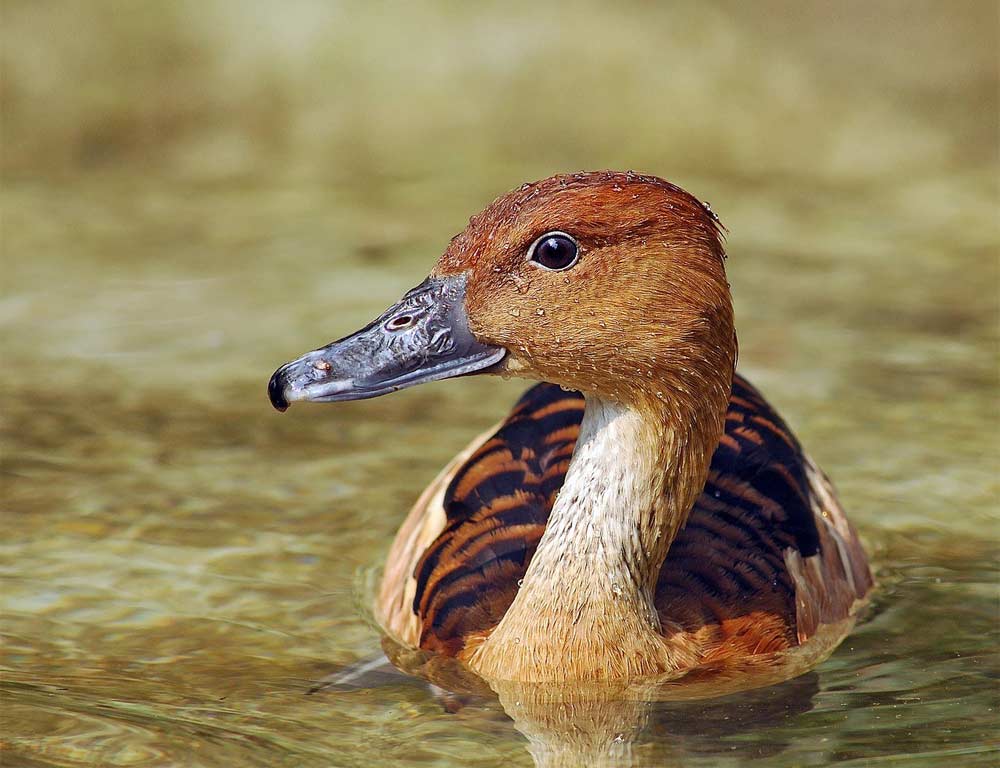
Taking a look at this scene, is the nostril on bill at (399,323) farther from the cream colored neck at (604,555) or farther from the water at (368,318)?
the water at (368,318)

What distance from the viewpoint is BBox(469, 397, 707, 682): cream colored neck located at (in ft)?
15.8

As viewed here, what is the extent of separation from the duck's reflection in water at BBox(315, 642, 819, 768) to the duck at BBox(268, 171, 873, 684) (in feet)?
0.14

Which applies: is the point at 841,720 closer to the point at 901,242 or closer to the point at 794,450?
the point at 794,450

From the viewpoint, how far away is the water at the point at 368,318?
15.9 feet

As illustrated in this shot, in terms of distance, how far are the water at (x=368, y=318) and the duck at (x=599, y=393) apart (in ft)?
0.68

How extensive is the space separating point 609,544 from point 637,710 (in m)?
0.48

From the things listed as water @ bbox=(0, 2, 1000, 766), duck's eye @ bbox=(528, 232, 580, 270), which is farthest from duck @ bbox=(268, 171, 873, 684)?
water @ bbox=(0, 2, 1000, 766)

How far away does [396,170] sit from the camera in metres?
Result: 11.5

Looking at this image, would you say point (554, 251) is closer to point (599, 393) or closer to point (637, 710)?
point (599, 393)

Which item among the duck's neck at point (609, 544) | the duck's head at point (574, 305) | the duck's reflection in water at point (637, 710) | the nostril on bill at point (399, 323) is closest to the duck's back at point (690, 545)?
the duck's reflection in water at point (637, 710)

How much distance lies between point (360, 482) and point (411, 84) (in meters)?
6.11

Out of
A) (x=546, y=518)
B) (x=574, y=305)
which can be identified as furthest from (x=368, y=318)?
(x=574, y=305)

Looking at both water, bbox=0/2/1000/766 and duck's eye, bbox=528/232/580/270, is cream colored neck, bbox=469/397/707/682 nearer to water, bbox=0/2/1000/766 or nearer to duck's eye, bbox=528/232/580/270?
water, bbox=0/2/1000/766

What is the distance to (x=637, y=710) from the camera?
484cm
